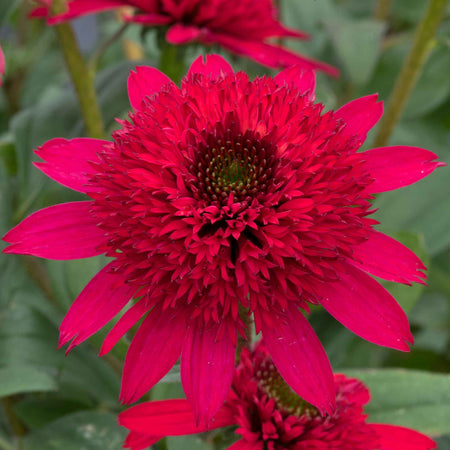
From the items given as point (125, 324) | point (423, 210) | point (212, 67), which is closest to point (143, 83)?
point (212, 67)

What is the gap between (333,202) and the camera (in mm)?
328

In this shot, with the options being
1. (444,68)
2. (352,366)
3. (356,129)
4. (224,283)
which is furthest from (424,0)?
(224,283)

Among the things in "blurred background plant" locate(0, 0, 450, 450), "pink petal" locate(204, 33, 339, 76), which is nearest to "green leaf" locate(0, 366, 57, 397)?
"blurred background plant" locate(0, 0, 450, 450)

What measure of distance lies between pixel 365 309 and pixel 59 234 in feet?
0.58

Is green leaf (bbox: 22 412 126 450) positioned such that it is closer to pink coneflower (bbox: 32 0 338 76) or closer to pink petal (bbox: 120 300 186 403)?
pink petal (bbox: 120 300 186 403)

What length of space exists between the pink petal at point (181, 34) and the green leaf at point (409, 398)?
321 millimetres

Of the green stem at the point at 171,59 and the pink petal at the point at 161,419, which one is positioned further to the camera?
the green stem at the point at 171,59

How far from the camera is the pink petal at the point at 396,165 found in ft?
1.16

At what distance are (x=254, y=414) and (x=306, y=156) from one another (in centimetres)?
17

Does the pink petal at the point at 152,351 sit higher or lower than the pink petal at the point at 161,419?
higher

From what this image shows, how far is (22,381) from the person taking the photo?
466 mm

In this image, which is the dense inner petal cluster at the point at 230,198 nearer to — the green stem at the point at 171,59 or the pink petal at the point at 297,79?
the pink petal at the point at 297,79

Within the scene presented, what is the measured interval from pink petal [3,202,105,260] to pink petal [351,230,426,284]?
15cm

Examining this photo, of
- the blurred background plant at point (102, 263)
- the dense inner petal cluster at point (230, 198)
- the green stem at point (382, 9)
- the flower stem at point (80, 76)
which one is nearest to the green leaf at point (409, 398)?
the blurred background plant at point (102, 263)
